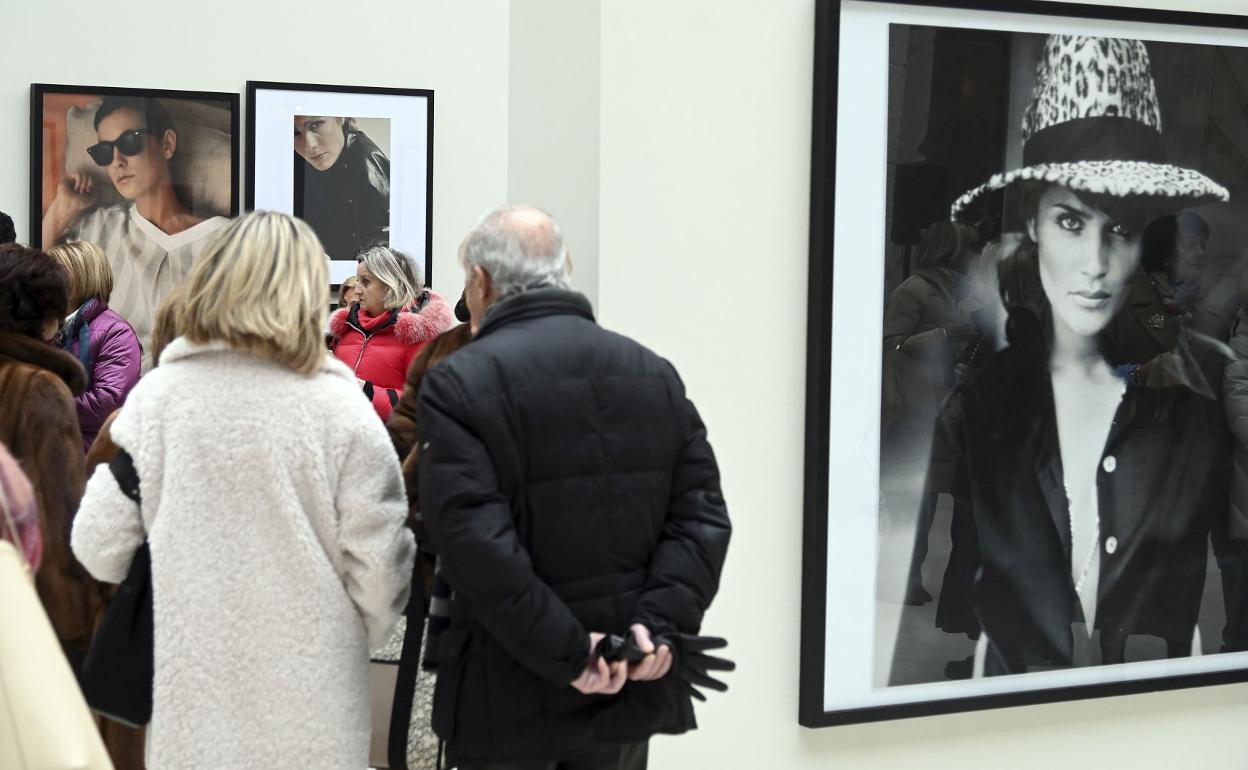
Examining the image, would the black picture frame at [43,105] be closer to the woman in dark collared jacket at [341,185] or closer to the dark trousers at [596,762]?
the woman in dark collared jacket at [341,185]

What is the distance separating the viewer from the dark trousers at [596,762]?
2.77 meters

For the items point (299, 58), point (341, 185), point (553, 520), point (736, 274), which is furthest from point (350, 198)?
point (553, 520)

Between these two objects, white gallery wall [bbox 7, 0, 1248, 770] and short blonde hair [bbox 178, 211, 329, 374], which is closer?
short blonde hair [bbox 178, 211, 329, 374]

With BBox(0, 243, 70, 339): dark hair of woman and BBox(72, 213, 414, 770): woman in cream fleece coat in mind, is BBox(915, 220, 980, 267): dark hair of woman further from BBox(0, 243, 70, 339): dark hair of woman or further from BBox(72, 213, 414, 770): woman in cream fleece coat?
BBox(0, 243, 70, 339): dark hair of woman

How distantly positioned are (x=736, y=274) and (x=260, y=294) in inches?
51.1

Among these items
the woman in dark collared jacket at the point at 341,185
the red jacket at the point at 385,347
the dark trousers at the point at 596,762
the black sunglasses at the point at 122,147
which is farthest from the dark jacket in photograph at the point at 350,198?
the dark trousers at the point at 596,762

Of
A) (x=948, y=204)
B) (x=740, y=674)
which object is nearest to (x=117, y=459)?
(x=740, y=674)

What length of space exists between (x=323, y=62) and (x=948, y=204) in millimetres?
4553

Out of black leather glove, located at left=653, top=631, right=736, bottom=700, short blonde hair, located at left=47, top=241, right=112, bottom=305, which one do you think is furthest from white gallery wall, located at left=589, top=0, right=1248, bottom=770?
short blonde hair, located at left=47, top=241, right=112, bottom=305

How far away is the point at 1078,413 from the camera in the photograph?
3945mm

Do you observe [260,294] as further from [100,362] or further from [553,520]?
[100,362]

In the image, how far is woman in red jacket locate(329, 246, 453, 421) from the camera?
6.03 m

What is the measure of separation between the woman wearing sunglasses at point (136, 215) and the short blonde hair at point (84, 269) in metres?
1.56

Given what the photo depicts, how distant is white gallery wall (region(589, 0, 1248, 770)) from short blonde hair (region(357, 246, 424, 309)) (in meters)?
2.84
